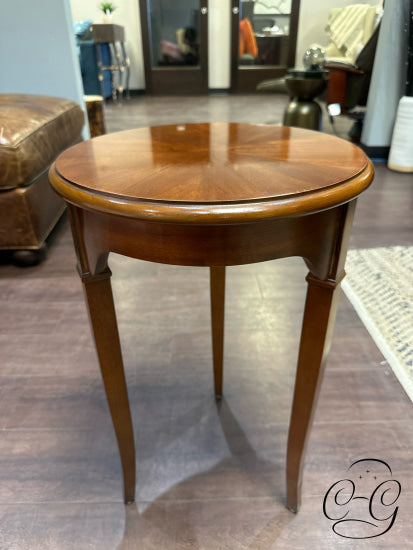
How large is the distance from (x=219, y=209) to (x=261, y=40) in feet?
21.3

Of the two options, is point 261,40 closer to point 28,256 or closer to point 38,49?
point 38,49

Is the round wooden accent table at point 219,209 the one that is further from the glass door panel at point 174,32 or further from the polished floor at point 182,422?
the glass door panel at point 174,32

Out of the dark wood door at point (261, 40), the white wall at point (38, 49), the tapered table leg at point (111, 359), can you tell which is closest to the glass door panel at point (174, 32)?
the dark wood door at point (261, 40)

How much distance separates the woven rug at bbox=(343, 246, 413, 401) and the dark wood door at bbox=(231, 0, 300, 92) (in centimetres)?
523

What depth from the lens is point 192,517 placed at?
2.37ft

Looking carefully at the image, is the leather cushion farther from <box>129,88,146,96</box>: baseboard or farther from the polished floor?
<box>129,88,146,96</box>: baseboard

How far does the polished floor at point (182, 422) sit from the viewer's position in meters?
0.71

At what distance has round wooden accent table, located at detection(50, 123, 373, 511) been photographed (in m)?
0.41

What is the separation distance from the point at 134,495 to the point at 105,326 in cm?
37

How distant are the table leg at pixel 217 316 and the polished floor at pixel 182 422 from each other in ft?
0.23

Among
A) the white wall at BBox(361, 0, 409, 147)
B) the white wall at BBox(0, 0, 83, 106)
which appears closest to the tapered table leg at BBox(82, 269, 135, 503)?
the white wall at BBox(0, 0, 83, 106)

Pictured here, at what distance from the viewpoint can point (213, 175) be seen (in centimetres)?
48

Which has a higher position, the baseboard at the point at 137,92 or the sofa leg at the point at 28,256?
the sofa leg at the point at 28,256

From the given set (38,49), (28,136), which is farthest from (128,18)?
(28,136)
